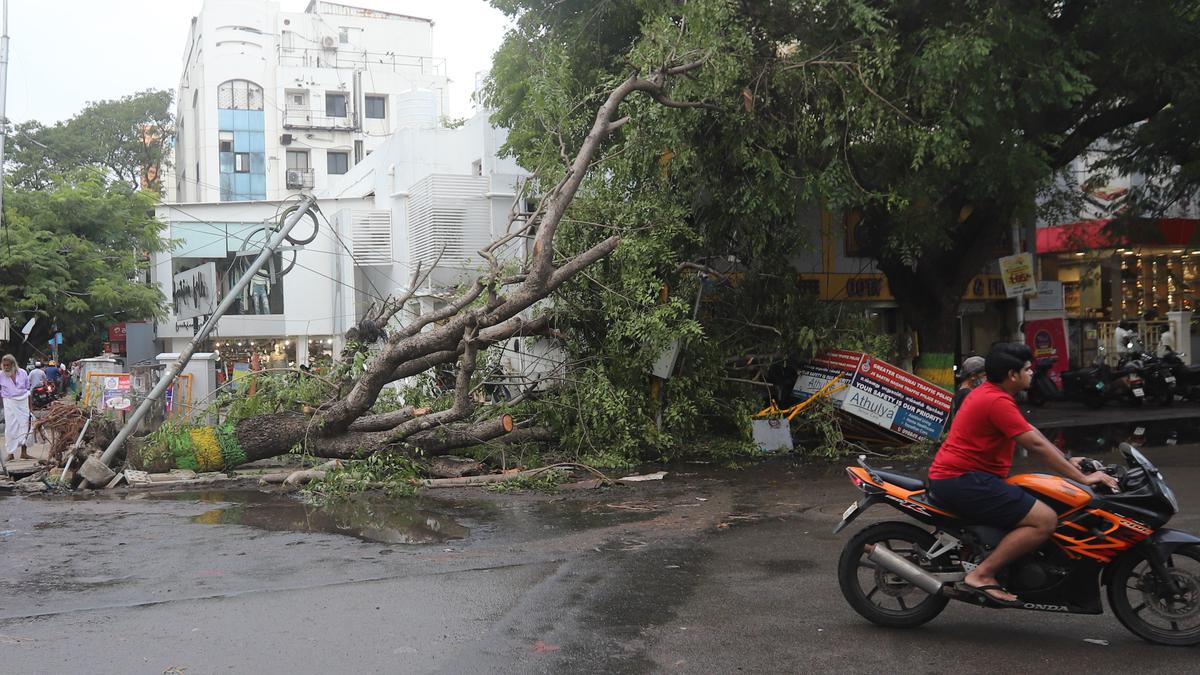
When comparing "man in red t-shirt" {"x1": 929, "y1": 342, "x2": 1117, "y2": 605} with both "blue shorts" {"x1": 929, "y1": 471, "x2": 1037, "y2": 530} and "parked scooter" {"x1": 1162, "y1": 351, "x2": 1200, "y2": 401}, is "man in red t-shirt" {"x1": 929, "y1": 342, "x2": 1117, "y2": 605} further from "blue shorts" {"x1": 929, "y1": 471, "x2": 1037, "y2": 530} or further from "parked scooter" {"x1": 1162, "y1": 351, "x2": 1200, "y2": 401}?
"parked scooter" {"x1": 1162, "y1": 351, "x2": 1200, "y2": 401}

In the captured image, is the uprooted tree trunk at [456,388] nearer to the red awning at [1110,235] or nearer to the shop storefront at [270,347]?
the red awning at [1110,235]

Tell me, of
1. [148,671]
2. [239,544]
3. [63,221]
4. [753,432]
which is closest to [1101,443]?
[753,432]

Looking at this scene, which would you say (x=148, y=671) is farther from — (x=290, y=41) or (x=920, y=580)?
(x=290, y=41)

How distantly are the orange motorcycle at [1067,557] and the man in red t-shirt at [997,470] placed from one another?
0.28ft

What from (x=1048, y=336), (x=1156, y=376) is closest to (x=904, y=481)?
(x=1156, y=376)

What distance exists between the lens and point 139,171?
57438 mm

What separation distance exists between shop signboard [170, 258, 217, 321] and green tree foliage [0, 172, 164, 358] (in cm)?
89

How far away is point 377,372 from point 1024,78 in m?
9.27

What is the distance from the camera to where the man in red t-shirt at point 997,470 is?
5.29m

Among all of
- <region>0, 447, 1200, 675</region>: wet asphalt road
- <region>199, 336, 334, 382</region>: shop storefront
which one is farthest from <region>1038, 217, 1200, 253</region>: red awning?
<region>199, 336, 334, 382</region>: shop storefront

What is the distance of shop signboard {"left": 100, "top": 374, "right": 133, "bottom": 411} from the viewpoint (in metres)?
14.0

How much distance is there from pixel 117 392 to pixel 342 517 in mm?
5918

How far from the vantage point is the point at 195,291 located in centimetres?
3581

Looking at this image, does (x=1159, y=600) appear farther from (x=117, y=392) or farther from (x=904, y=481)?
(x=117, y=392)
